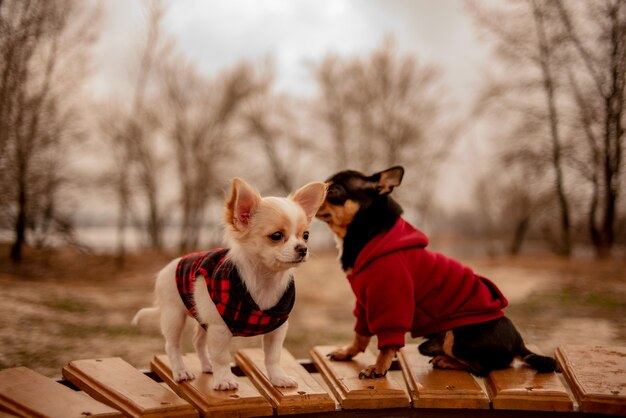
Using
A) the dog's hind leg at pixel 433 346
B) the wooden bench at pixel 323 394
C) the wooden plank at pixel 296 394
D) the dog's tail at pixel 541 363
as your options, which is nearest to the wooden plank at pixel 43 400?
the wooden bench at pixel 323 394

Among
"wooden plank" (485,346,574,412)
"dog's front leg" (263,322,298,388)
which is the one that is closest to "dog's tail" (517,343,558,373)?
"wooden plank" (485,346,574,412)

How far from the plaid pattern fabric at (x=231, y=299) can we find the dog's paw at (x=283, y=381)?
1.05 feet

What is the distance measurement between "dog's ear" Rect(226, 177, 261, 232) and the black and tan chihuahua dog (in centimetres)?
72

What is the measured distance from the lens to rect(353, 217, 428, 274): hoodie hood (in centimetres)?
299

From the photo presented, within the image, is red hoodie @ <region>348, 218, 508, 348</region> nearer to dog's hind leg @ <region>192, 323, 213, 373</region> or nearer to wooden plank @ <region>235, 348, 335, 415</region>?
wooden plank @ <region>235, 348, 335, 415</region>

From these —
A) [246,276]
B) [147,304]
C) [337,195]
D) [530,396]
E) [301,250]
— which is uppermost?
[337,195]

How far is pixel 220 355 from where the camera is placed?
2.63 m

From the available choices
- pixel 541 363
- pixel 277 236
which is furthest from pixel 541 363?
pixel 277 236

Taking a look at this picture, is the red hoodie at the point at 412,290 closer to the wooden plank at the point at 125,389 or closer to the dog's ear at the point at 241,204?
the dog's ear at the point at 241,204

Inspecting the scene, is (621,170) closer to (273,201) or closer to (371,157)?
(371,157)

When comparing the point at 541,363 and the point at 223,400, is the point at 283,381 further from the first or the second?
the point at 541,363

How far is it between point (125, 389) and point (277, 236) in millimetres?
1111

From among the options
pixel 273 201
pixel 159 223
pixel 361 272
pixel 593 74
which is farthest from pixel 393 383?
pixel 159 223

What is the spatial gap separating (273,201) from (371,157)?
1624cm
